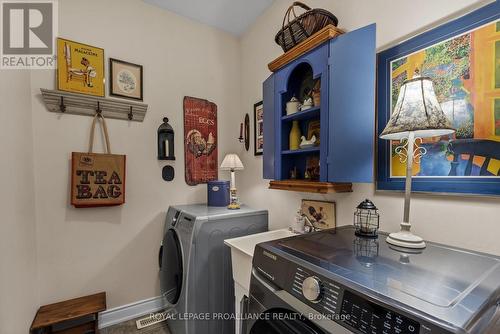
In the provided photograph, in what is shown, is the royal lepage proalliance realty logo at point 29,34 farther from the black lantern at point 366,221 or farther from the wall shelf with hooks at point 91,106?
the black lantern at point 366,221

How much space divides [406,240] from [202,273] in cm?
117

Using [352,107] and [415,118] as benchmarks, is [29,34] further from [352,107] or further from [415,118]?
[415,118]

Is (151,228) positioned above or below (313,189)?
below

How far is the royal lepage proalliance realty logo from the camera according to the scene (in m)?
1.37

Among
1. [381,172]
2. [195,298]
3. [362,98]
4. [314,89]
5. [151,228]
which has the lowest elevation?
[195,298]

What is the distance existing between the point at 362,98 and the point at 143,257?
2.11m

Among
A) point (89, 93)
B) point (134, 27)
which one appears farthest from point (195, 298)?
point (134, 27)

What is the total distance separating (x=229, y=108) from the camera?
2359 mm

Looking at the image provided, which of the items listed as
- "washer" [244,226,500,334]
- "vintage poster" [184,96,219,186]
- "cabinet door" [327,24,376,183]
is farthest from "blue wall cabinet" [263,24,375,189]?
"vintage poster" [184,96,219,186]

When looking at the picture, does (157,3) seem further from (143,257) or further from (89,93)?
(143,257)

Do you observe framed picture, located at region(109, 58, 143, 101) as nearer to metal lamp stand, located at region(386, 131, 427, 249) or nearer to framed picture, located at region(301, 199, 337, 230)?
framed picture, located at region(301, 199, 337, 230)

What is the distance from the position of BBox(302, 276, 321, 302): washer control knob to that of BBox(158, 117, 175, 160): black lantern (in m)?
1.69

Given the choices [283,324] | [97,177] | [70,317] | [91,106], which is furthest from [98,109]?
[283,324]

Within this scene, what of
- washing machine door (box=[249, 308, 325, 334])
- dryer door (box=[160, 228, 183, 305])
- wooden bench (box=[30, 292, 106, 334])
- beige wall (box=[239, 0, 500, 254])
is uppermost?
beige wall (box=[239, 0, 500, 254])
